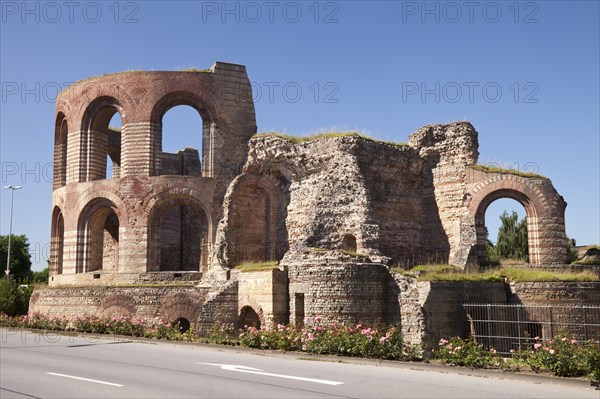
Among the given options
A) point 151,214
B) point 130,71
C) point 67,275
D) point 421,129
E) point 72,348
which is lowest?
point 72,348

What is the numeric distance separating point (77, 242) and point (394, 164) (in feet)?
49.4

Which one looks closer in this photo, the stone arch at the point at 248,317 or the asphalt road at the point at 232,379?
the asphalt road at the point at 232,379

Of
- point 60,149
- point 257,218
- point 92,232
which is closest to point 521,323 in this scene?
point 257,218

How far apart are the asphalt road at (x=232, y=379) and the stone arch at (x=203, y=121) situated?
583 inches

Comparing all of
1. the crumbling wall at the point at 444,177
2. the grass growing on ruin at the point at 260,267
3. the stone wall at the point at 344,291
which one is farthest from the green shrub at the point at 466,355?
the crumbling wall at the point at 444,177

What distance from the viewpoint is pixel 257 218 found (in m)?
28.9

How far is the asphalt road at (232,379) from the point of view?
9.77m

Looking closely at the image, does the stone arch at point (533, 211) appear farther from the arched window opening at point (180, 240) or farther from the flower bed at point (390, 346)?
the arched window opening at point (180, 240)

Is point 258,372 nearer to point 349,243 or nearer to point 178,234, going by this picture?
point 349,243

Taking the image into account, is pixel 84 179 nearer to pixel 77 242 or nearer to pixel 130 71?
pixel 77 242

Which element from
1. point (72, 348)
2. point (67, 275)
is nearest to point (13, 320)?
point (67, 275)

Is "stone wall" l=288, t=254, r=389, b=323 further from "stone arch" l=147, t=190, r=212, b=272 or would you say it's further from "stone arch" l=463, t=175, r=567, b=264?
"stone arch" l=147, t=190, r=212, b=272

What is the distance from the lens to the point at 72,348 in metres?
17.5

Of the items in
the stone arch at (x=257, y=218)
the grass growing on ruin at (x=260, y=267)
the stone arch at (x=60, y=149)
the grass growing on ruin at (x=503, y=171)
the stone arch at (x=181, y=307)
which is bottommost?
the stone arch at (x=181, y=307)
